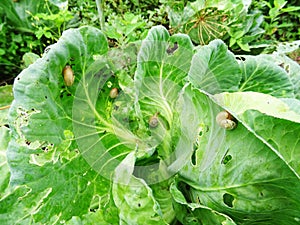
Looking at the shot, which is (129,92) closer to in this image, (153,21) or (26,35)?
(153,21)

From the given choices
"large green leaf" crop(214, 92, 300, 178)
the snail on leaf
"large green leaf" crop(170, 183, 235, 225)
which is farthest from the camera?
the snail on leaf

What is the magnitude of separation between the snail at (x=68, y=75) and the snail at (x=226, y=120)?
0.30 metres

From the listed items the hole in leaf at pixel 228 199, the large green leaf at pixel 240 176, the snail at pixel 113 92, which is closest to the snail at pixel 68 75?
the snail at pixel 113 92

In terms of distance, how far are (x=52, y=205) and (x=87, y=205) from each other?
8 cm

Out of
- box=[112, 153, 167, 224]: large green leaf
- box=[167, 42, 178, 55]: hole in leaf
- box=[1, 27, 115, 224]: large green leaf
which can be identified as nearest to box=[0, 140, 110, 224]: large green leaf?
box=[1, 27, 115, 224]: large green leaf

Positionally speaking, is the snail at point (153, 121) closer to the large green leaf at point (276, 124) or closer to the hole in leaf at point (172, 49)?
the hole in leaf at point (172, 49)

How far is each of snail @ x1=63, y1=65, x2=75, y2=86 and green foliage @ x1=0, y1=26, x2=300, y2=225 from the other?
0.04 feet

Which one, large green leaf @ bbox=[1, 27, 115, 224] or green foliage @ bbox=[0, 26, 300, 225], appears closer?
green foliage @ bbox=[0, 26, 300, 225]

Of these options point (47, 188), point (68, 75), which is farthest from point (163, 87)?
point (47, 188)

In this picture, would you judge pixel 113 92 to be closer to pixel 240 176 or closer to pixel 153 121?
pixel 153 121

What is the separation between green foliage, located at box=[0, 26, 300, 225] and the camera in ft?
1.93

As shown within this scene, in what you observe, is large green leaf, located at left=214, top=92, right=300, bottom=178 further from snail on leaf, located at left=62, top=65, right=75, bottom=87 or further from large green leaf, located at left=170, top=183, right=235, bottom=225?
snail on leaf, located at left=62, top=65, right=75, bottom=87

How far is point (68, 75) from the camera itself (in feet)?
2.42

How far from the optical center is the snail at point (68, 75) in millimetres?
736
